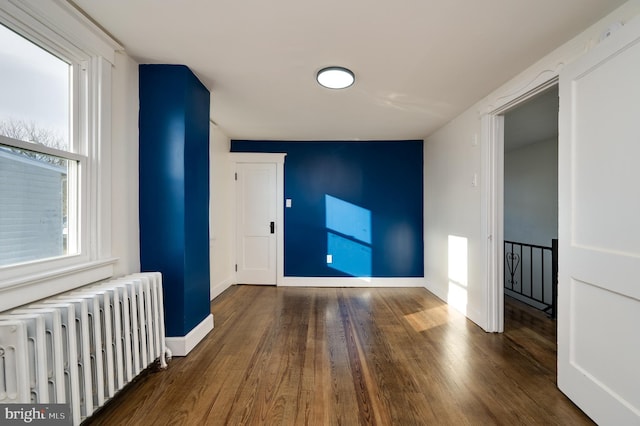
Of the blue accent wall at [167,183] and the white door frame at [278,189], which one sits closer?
the blue accent wall at [167,183]

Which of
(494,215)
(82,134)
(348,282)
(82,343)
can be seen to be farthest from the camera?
(348,282)

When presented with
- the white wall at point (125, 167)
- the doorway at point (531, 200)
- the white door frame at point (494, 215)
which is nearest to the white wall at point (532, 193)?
the doorway at point (531, 200)

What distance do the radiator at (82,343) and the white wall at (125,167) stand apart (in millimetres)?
239

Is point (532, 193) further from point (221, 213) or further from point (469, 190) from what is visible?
point (221, 213)

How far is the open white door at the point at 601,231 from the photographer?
4.37ft

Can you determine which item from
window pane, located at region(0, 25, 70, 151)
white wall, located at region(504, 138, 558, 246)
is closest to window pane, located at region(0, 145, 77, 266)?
window pane, located at region(0, 25, 70, 151)

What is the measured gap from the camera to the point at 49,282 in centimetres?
147

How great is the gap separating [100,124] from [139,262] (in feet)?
3.37

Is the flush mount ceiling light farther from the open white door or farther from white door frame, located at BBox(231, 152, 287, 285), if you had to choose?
white door frame, located at BBox(231, 152, 287, 285)

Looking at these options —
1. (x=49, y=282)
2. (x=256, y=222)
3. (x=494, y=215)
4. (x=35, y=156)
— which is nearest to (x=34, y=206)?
(x=35, y=156)

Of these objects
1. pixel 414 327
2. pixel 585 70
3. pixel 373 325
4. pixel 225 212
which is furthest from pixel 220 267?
pixel 585 70

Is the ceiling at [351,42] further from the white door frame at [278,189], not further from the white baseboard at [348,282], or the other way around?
the white baseboard at [348,282]

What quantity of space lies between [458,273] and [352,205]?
5.94 feet

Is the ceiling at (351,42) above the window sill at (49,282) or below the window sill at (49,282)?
above
